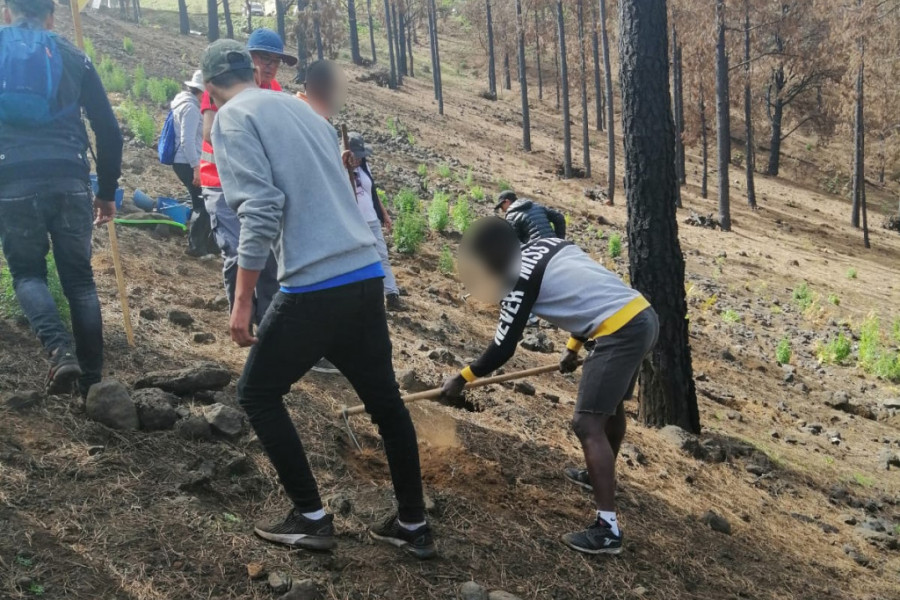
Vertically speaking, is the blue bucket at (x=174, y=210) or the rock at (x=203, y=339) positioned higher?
the blue bucket at (x=174, y=210)

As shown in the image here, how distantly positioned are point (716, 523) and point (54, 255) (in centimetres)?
399

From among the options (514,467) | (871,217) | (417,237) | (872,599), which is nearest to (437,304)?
(417,237)

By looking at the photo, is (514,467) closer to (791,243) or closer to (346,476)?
(346,476)

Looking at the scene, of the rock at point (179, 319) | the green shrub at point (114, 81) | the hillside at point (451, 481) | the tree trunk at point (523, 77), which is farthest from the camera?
the tree trunk at point (523, 77)

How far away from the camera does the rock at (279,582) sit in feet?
9.36

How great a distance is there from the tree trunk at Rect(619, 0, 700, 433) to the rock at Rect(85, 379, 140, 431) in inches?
151

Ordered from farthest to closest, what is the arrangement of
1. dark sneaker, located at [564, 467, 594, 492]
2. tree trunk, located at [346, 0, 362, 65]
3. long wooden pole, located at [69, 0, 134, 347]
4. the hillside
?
tree trunk, located at [346, 0, 362, 65] < long wooden pole, located at [69, 0, 134, 347] < dark sneaker, located at [564, 467, 594, 492] < the hillside

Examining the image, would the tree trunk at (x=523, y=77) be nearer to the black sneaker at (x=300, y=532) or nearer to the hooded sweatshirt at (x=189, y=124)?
the hooded sweatshirt at (x=189, y=124)

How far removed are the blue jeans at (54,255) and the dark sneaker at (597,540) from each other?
261cm

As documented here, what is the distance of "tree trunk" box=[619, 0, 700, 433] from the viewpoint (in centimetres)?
597

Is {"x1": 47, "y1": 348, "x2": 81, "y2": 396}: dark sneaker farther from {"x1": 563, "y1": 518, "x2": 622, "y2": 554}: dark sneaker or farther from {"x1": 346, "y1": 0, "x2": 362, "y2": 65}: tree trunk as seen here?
{"x1": 346, "y1": 0, "x2": 362, "y2": 65}: tree trunk

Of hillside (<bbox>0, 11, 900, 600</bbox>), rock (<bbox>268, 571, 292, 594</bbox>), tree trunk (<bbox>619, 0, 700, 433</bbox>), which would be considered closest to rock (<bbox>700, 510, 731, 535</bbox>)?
hillside (<bbox>0, 11, 900, 600</bbox>)

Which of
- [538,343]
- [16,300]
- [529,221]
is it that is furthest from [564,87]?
[16,300]

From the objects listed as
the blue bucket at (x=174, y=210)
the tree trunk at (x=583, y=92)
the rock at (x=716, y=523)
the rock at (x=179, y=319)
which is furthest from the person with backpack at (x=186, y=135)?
the tree trunk at (x=583, y=92)
